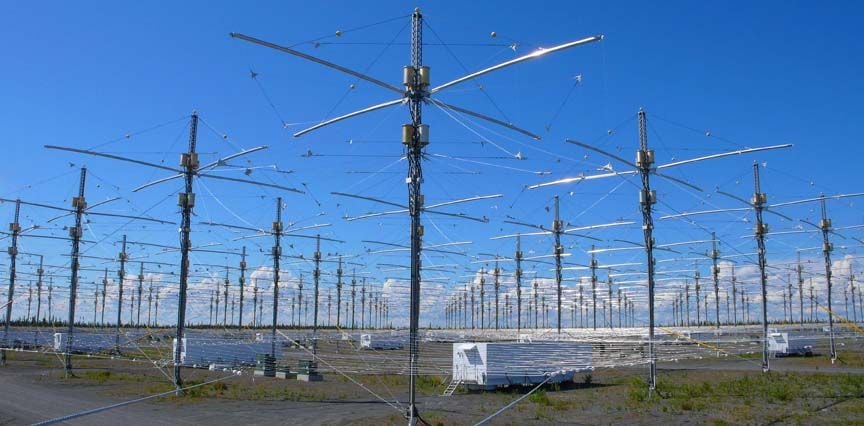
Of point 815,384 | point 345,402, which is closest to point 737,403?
point 815,384

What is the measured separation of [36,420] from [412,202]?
14.4 metres

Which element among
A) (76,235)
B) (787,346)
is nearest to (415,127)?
(76,235)

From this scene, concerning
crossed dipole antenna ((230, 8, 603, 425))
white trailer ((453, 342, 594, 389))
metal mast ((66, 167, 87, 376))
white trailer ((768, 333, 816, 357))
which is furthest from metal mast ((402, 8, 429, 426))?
white trailer ((768, 333, 816, 357))

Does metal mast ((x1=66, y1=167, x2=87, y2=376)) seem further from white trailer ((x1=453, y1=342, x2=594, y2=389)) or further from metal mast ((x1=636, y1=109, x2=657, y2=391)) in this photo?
metal mast ((x1=636, y1=109, x2=657, y2=391))

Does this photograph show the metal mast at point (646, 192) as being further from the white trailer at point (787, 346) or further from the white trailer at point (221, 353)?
the white trailer at point (787, 346)

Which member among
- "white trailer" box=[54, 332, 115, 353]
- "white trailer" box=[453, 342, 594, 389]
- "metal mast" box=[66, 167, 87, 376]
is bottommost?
"white trailer" box=[54, 332, 115, 353]

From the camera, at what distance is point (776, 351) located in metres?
58.5

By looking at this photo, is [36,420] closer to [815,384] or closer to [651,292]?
[651,292]

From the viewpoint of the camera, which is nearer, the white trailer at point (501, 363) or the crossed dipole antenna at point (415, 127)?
the crossed dipole antenna at point (415, 127)

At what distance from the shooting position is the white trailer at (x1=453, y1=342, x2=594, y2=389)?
106 ft

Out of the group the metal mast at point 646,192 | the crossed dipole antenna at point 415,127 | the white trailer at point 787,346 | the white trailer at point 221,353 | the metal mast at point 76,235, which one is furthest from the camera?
the white trailer at point 787,346

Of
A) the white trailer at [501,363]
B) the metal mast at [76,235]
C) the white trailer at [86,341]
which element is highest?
the metal mast at [76,235]

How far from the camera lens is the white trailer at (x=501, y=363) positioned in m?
32.2

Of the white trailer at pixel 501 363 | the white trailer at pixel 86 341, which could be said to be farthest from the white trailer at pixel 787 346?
the white trailer at pixel 86 341
